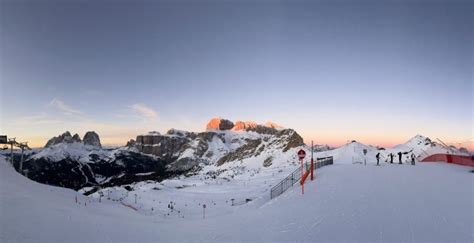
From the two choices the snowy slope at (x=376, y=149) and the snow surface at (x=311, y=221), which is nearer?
the snow surface at (x=311, y=221)

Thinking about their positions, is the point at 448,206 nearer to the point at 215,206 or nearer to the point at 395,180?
the point at 395,180

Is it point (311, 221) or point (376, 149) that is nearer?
point (311, 221)

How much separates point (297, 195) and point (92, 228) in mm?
12332

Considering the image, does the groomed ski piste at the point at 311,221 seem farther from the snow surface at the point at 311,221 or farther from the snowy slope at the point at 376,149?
the snowy slope at the point at 376,149

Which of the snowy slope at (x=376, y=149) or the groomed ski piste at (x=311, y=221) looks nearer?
the groomed ski piste at (x=311, y=221)

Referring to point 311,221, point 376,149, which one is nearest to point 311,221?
point 311,221

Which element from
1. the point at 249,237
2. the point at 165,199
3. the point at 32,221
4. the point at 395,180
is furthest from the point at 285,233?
the point at 165,199

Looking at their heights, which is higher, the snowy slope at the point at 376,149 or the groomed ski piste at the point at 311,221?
the snowy slope at the point at 376,149

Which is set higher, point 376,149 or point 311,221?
point 376,149

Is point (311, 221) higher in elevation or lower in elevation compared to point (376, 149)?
lower

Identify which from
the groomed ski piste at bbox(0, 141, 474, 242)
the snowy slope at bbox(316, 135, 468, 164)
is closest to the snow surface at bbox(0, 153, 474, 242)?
the groomed ski piste at bbox(0, 141, 474, 242)

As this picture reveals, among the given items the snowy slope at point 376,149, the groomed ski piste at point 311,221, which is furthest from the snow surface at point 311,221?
the snowy slope at point 376,149

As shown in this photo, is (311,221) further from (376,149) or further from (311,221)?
(376,149)

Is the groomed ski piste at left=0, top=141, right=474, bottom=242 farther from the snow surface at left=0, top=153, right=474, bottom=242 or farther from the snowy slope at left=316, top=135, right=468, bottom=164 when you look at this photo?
the snowy slope at left=316, top=135, right=468, bottom=164
